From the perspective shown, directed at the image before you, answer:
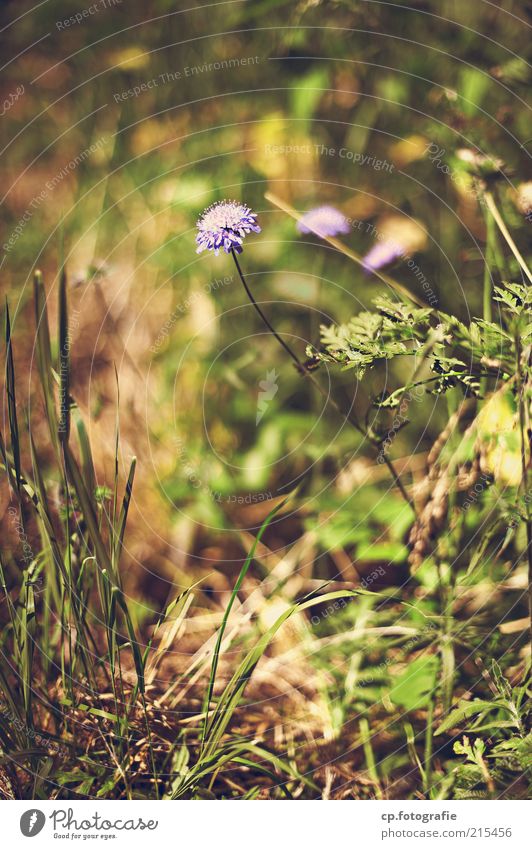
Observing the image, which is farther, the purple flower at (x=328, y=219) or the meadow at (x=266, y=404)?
the purple flower at (x=328, y=219)

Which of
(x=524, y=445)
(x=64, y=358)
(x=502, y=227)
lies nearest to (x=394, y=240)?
(x=502, y=227)

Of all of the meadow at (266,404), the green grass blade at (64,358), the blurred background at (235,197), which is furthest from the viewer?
the blurred background at (235,197)

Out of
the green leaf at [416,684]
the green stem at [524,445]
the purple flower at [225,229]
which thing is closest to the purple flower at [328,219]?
the purple flower at [225,229]

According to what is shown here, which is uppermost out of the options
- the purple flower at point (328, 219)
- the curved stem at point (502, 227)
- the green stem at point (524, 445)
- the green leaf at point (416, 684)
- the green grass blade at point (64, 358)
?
the purple flower at point (328, 219)

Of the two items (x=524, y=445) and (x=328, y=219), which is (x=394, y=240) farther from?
(x=524, y=445)

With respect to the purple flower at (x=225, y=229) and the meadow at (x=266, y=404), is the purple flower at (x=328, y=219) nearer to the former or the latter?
the meadow at (x=266, y=404)

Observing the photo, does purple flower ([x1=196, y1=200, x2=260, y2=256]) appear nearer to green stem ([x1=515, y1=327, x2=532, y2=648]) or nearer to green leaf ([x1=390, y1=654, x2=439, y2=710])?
green stem ([x1=515, y1=327, x2=532, y2=648])

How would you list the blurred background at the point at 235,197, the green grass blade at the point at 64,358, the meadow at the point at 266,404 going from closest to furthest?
the green grass blade at the point at 64,358 < the meadow at the point at 266,404 < the blurred background at the point at 235,197
